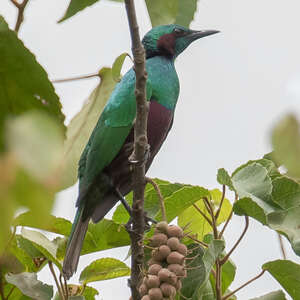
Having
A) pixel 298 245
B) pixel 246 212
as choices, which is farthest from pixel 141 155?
pixel 298 245

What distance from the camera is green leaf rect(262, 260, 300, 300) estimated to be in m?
2.05

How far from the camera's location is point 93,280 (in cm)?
244

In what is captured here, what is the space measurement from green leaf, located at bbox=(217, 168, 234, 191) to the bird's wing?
1128mm

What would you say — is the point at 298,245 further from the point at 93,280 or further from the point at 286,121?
the point at 286,121

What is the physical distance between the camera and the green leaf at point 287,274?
2.05 m

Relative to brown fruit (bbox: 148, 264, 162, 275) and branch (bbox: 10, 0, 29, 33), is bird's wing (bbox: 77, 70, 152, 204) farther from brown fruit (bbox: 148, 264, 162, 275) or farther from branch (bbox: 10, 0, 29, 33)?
branch (bbox: 10, 0, 29, 33)

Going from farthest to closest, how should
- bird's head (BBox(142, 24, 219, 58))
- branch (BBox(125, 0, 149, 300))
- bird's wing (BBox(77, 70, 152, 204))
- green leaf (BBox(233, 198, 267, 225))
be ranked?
bird's head (BBox(142, 24, 219, 58)) < bird's wing (BBox(77, 70, 152, 204)) < green leaf (BBox(233, 198, 267, 225)) < branch (BBox(125, 0, 149, 300))

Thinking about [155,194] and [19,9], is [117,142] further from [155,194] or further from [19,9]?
[19,9]

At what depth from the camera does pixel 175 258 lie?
1.80 metres

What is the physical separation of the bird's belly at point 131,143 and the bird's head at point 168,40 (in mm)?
712

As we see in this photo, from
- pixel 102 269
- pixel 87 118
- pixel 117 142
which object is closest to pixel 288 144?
pixel 87 118

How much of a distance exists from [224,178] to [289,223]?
0.84ft

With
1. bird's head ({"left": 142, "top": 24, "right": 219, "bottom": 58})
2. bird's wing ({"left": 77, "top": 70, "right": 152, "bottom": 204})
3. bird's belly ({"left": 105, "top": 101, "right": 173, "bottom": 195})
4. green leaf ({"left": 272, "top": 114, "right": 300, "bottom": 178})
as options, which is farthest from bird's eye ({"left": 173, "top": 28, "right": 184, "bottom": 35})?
green leaf ({"left": 272, "top": 114, "right": 300, "bottom": 178})

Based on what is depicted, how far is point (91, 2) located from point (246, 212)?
3.17ft
